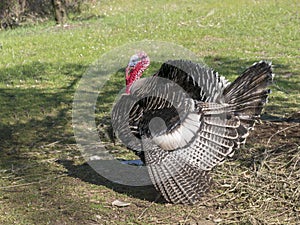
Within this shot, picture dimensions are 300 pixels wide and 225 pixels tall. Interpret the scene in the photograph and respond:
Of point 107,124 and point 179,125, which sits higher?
point 179,125

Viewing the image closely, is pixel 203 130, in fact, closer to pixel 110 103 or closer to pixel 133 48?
pixel 110 103

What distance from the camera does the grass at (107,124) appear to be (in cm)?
429

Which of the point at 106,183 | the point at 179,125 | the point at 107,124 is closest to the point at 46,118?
the point at 107,124

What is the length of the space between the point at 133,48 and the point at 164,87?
609 cm

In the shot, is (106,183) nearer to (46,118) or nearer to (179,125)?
(179,125)

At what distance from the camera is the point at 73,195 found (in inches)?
182

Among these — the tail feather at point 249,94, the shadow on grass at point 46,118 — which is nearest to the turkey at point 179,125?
the tail feather at point 249,94

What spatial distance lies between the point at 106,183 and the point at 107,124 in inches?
63.8

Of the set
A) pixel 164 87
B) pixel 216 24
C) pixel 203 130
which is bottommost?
pixel 216 24

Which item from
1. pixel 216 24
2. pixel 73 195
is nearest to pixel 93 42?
pixel 216 24

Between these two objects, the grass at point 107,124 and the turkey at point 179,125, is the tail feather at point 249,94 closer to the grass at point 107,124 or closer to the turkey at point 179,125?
the turkey at point 179,125

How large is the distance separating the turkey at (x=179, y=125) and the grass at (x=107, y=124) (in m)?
0.22

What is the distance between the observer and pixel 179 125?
427 cm

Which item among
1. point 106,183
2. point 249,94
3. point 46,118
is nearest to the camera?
point 249,94
